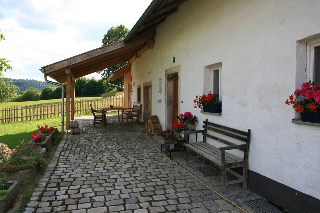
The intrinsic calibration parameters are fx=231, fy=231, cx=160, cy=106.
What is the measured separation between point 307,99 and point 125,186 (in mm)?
2853

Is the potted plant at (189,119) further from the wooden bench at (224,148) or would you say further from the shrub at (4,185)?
the shrub at (4,185)

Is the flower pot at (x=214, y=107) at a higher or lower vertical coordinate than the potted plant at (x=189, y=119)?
higher

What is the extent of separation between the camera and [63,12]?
6.61 metres

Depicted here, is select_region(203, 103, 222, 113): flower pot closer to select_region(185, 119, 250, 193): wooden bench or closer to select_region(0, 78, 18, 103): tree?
select_region(185, 119, 250, 193): wooden bench

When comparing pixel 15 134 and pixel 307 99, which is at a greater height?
pixel 307 99

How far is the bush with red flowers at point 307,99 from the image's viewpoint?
2.47 metres

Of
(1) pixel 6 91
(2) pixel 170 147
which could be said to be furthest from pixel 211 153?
(1) pixel 6 91

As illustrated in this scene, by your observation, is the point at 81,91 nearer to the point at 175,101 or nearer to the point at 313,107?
the point at 175,101

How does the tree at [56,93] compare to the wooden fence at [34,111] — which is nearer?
the wooden fence at [34,111]

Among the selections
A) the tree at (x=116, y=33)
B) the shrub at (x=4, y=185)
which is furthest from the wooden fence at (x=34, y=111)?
the shrub at (x=4, y=185)

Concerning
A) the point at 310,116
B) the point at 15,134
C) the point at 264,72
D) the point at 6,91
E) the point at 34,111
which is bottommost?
the point at 15,134

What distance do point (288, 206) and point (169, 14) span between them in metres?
6.20

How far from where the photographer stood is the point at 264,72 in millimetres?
3367

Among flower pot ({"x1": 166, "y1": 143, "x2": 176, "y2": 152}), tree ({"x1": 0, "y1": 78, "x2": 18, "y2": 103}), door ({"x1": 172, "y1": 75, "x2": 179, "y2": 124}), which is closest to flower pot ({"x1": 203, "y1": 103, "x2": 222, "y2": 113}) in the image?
flower pot ({"x1": 166, "y1": 143, "x2": 176, "y2": 152})
